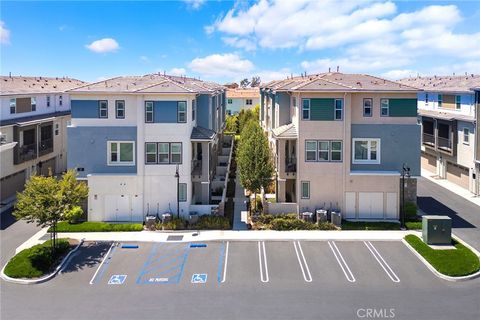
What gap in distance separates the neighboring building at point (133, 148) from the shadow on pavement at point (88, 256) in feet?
13.2

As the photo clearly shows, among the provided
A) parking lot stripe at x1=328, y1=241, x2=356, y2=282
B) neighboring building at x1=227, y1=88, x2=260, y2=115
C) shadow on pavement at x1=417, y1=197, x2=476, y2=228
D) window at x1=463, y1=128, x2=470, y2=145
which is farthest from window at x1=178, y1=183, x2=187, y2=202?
neighboring building at x1=227, y1=88, x2=260, y2=115

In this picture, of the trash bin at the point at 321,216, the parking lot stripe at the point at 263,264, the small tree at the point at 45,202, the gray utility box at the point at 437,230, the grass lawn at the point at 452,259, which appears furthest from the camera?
the trash bin at the point at 321,216

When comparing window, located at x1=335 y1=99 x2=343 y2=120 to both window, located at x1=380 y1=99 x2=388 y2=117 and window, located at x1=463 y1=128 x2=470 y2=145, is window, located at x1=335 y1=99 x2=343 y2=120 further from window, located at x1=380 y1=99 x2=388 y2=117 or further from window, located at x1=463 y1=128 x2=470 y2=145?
window, located at x1=463 y1=128 x2=470 y2=145

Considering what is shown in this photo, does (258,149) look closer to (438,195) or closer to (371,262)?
(371,262)

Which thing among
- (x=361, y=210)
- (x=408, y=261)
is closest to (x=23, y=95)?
(x=361, y=210)

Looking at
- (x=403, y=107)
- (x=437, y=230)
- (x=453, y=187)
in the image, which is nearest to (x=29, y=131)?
(x=403, y=107)

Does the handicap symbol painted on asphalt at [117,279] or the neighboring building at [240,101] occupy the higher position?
the neighboring building at [240,101]

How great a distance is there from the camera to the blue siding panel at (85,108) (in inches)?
1085

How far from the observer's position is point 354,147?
2794 cm

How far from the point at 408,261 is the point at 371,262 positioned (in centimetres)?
184

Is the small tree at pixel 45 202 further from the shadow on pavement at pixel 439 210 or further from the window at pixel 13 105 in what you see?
the shadow on pavement at pixel 439 210

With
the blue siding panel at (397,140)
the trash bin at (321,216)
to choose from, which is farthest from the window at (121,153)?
the blue siding panel at (397,140)

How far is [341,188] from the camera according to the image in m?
27.5

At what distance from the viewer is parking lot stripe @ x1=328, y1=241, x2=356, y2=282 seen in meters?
19.3
